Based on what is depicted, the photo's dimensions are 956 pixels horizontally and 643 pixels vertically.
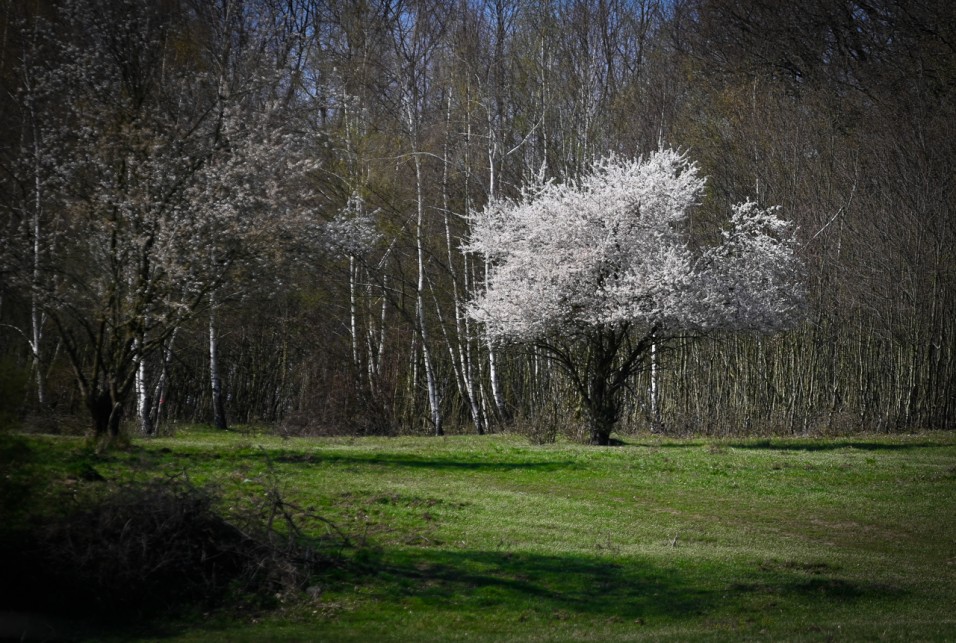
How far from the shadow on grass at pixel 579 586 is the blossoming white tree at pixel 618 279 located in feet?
32.1

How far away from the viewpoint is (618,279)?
19625 millimetres

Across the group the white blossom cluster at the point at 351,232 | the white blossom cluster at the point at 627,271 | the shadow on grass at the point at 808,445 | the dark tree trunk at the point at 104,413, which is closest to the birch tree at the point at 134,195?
the dark tree trunk at the point at 104,413

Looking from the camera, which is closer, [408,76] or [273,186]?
[273,186]

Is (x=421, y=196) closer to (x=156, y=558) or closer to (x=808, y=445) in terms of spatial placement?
(x=808, y=445)

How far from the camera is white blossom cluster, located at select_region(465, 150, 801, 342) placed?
19.3 metres

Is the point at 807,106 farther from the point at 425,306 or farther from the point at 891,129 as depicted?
the point at 425,306

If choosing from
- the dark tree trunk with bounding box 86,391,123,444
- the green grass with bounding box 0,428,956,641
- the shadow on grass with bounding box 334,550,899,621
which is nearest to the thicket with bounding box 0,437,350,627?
the green grass with bounding box 0,428,956,641

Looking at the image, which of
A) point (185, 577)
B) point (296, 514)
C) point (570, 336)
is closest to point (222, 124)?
point (570, 336)

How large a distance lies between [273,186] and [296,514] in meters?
9.18

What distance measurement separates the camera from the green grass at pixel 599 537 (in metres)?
7.93

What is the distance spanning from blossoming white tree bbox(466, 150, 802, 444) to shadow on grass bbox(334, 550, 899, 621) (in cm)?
979

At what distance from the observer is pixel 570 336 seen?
20.6 m

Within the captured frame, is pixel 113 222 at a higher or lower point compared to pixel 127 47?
lower

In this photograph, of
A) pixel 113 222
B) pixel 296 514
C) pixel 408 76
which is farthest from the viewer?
pixel 408 76
